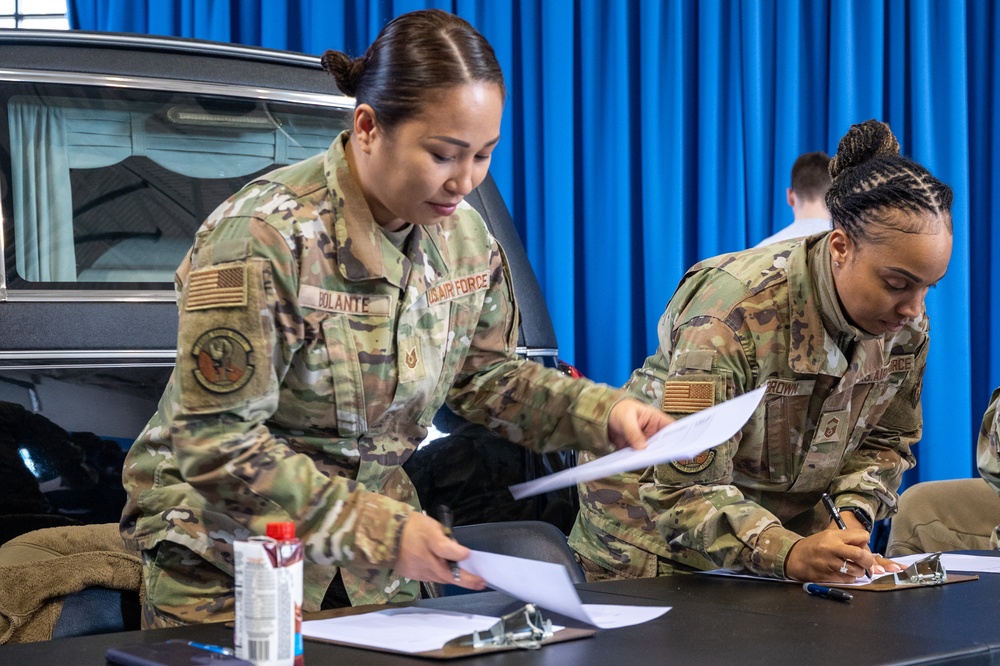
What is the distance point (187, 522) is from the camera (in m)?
1.51

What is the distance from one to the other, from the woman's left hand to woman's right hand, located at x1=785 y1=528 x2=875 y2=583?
37 cm

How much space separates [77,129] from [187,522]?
1.12 metres

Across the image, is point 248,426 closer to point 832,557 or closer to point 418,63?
point 418,63

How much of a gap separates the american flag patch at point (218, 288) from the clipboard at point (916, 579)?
0.95 m

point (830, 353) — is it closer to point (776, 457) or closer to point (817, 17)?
point (776, 457)

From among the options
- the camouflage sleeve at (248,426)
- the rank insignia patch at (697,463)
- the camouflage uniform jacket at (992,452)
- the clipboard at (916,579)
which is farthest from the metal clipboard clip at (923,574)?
the camouflage sleeve at (248,426)

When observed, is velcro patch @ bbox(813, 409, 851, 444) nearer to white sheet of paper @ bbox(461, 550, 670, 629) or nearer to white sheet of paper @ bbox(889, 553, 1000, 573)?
white sheet of paper @ bbox(889, 553, 1000, 573)

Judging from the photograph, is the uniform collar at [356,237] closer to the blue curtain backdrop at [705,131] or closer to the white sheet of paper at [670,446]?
the white sheet of paper at [670,446]

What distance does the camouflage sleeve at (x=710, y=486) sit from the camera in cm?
180

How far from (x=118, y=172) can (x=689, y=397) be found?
1.23m

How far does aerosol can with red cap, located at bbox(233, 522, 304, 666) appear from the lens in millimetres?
1058

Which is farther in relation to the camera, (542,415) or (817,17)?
(817,17)

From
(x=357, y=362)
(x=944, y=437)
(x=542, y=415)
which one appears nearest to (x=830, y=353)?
(x=542, y=415)

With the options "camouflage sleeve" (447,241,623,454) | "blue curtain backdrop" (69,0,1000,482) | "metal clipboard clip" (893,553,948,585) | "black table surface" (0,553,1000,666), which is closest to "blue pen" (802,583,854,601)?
"black table surface" (0,553,1000,666)
